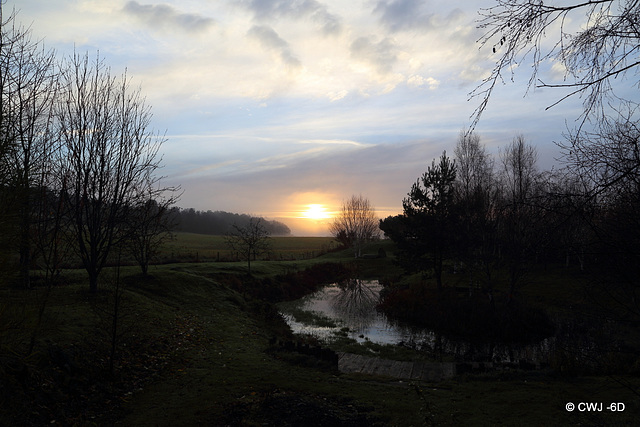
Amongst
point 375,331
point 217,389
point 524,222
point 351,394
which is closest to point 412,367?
point 351,394

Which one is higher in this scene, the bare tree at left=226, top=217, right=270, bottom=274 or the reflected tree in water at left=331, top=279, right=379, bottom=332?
the bare tree at left=226, top=217, right=270, bottom=274

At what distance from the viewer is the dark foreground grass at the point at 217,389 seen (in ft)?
21.7

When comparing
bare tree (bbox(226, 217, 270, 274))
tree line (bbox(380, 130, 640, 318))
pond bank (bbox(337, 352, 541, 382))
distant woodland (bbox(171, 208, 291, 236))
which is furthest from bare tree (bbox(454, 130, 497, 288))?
distant woodland (bbox(171, 208, 291, 236))

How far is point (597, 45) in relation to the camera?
3104 millimetres

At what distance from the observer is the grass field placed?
6.54m

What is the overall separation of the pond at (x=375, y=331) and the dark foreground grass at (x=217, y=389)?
423 centimetres

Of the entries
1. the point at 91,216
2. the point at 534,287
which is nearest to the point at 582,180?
the point at 91,216

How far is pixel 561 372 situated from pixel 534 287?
776 inches

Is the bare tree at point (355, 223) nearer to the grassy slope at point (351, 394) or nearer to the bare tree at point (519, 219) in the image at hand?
the bare tree at point (519, 219)

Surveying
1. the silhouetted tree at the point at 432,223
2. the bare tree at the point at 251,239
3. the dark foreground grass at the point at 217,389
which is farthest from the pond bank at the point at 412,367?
the bare tree at the point at 251,239

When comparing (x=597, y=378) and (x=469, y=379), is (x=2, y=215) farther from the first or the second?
(x=597, y=378)

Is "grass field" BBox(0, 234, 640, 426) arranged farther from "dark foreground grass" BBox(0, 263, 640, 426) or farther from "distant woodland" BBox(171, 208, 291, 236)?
"distant woodland" BBox(171, 208, 291, 236)

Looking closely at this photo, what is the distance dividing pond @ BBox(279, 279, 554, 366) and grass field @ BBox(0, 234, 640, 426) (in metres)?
4.07

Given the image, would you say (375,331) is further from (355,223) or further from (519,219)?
(355,223)
